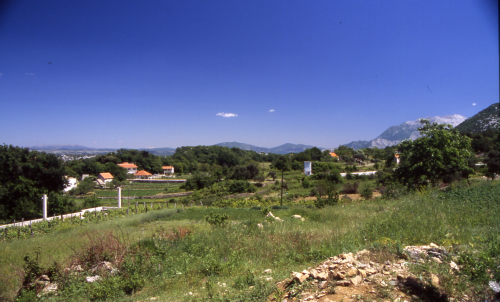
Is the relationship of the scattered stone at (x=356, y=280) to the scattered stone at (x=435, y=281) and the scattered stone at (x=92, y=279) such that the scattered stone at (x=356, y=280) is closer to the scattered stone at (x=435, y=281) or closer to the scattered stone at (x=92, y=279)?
the scattered stone at (x=435, y=281)

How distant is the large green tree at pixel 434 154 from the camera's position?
16.6m

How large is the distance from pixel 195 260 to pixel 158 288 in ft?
4.42

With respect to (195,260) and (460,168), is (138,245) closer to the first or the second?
(195,260)

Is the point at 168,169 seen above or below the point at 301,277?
below

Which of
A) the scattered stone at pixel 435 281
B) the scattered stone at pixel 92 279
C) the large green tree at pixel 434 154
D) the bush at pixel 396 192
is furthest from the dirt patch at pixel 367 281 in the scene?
the large green tree at pixel 434 154

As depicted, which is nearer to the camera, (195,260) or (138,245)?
(195,260)

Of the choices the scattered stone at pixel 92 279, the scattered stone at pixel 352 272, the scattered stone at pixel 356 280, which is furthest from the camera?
the scattered stone at pixel 92 279

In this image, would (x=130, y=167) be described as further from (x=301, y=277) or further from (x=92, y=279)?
(x=301, y=277)

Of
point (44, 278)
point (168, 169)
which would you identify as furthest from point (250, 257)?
point (168, 169)

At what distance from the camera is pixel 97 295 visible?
195 inches

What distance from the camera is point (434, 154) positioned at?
16531 millimetres

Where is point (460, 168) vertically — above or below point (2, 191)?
above

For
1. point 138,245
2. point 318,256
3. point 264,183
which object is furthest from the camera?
point 264,183

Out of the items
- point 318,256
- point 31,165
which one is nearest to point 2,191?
point 31,165
